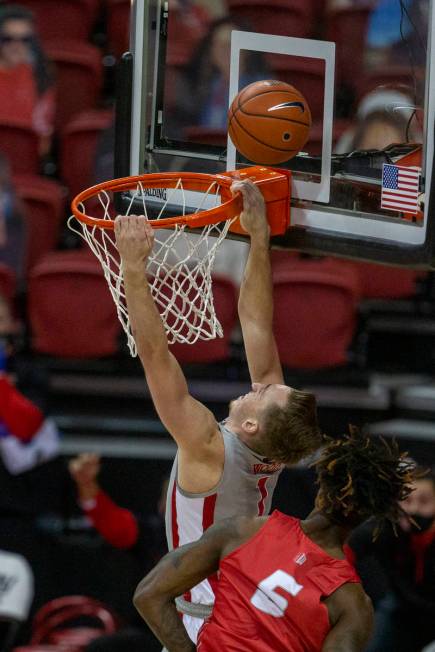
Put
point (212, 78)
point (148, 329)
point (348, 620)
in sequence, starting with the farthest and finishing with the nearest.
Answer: point (212, 78) → point (148, 329) → point (348, 620)

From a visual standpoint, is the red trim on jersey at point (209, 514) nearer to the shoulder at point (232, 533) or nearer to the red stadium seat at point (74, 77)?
the shoulder at point (232, 533)

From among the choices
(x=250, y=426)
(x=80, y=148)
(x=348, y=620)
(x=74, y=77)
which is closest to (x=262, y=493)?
(x=250, y=426)

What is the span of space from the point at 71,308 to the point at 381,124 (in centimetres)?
238

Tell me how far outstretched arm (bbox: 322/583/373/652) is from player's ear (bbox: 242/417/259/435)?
1.74ft

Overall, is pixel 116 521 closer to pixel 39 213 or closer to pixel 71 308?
pixel 71 308

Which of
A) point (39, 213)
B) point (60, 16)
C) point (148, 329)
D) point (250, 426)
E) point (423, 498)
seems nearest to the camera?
point (148, 329)

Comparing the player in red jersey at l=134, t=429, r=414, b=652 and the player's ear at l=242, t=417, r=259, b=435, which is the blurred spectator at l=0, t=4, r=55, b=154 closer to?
the player's ear at l=242, t=417, r=259, b=435

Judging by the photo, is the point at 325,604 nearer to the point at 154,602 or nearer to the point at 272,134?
the point at 154,602

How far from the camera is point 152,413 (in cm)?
606

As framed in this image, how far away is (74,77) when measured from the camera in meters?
7.34

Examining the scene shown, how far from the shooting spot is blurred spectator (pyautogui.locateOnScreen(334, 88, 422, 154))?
3.87 m

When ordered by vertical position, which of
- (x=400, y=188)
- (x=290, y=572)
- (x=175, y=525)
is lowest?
(x=175, y=525)

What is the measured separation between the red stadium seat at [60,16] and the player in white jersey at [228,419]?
4.06 meters

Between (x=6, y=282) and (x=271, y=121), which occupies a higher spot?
(x=271, y=121)
